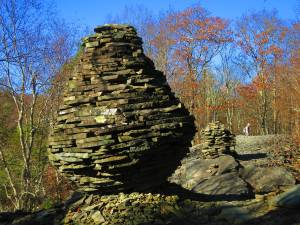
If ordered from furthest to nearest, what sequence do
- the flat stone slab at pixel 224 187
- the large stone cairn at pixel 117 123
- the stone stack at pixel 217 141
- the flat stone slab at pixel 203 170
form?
the stone stack at pixel 217 141 < the flat stone slab at pixel 203 170 < the flat stone slab at pixel 224 187 < the large stone cairn at pixel 117 123

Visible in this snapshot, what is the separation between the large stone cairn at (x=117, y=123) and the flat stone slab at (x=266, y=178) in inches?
213

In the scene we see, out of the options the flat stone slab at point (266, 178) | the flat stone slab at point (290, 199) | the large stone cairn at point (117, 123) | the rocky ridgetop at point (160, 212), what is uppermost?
the large stone cairn at point (117, 123)

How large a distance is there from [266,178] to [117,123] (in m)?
7.31

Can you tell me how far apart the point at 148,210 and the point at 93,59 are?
2572mm

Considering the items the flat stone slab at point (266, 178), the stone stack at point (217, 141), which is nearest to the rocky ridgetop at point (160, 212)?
the flat stone slab at point (266, 178)

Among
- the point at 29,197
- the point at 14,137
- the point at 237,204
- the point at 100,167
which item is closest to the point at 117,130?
the point at 100,167

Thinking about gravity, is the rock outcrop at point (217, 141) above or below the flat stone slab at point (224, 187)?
above

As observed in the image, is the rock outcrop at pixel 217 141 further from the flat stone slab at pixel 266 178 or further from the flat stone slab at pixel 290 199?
the flat stone slab at pixel 290 199

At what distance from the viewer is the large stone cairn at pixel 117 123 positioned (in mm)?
5465

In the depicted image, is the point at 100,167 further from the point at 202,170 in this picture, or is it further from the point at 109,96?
the point at 202,170

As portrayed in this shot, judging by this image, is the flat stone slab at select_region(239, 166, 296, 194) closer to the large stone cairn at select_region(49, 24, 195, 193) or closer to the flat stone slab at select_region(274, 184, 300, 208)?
the flat stone slab at select_region(274, 184, 300, 208)

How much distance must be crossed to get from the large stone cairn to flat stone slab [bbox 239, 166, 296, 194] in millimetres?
5405

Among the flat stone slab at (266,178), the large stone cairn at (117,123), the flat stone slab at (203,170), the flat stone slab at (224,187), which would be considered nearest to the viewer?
the large stone cairn at (117,123)

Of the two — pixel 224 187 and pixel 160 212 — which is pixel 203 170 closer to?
pixel 224 187
